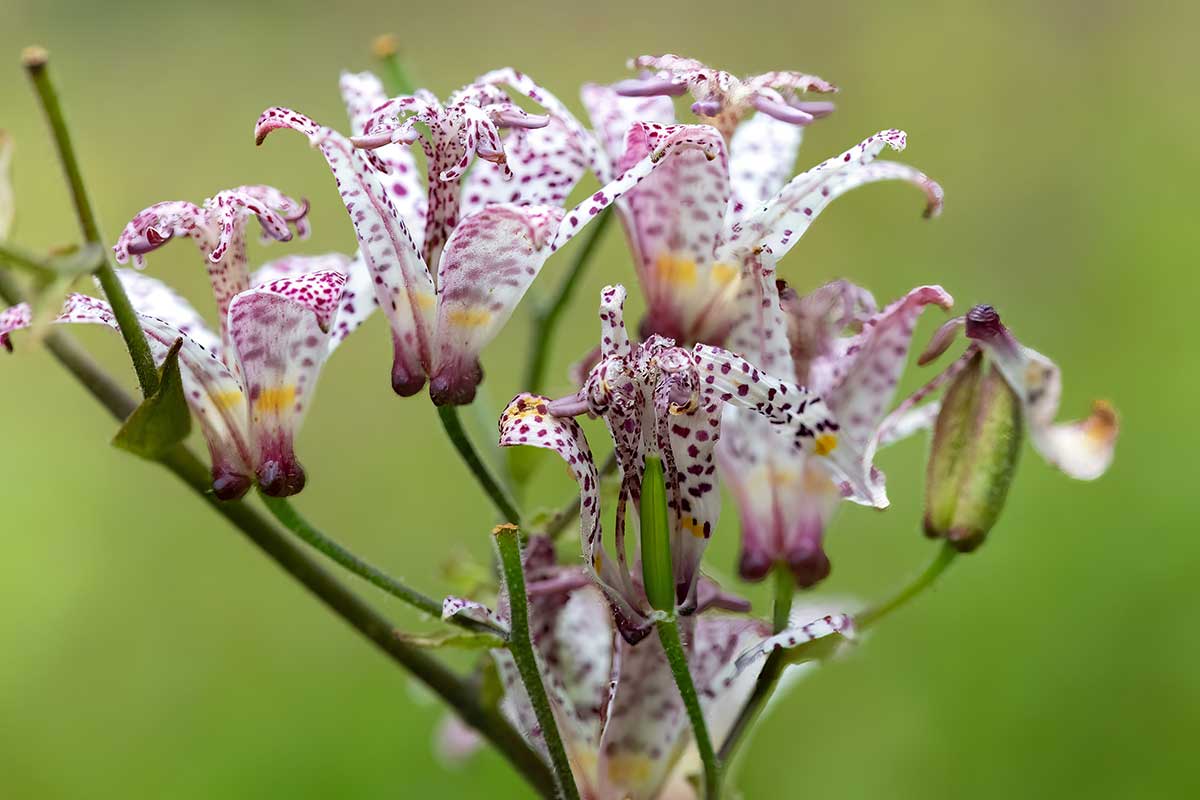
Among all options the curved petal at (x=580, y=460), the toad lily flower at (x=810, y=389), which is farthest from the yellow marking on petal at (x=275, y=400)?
the toad lily flower at (x=810, y=389)

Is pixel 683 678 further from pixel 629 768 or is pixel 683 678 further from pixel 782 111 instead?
pixel 782 111

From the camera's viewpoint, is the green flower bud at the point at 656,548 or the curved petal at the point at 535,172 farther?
the curved petal at the point at 535,172

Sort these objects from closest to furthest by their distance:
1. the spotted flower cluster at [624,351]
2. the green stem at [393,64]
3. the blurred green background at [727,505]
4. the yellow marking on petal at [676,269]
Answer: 1. the spotted flower cluster at [624,351]
2. the yellow marking on petal at [676,269]
3. the green stem at [393,64]
4. the blurred green background at [727,505]

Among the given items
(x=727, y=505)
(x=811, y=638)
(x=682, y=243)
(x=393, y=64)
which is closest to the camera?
(x=811, y=638)

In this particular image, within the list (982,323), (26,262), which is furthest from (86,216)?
(982,323)

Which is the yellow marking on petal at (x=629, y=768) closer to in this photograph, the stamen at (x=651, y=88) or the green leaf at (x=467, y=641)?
the green leaf at (x=467, y=641)

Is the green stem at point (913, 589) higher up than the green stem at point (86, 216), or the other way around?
the green stem at point (86, 216)

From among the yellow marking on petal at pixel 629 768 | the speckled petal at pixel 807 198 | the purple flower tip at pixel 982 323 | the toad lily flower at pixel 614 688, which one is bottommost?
the yellow marking on petal at pixel 629 768

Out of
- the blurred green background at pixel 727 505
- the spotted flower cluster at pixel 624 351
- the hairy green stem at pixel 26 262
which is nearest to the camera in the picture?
the hairy green stem at pixel 26 262
